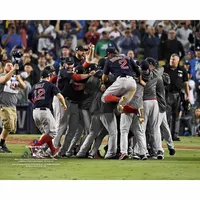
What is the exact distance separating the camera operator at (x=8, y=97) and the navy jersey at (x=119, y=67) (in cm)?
142

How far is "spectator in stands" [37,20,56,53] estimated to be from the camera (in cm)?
1271

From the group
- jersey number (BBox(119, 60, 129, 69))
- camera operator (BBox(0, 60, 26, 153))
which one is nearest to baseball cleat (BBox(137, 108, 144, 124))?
jersey number (BBox(119, 60, 129, 69))

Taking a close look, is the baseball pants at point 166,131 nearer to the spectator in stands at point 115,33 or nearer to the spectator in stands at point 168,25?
the spectator in stands at point 168,25

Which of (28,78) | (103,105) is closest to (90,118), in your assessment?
(103,105)

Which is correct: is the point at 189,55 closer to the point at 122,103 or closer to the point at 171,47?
the point at 171,47

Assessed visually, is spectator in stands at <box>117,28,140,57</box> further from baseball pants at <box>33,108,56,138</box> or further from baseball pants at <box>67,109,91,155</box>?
baseball pants at <box>33,108,56,138</box>

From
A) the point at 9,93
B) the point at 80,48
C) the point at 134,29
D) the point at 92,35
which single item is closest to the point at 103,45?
the point at 92,35

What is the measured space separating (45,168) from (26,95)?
1.51 metres

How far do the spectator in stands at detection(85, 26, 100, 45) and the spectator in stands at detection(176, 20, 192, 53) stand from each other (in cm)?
127

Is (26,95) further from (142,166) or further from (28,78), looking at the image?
(142,166)

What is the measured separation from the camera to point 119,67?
11.6m

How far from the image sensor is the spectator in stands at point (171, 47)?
1280 cm

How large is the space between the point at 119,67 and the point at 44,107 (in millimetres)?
1208

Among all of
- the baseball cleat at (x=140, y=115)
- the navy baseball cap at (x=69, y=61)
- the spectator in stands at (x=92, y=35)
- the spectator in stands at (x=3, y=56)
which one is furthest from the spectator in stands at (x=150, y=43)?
the spectator in stands at (x=3, y=56)
